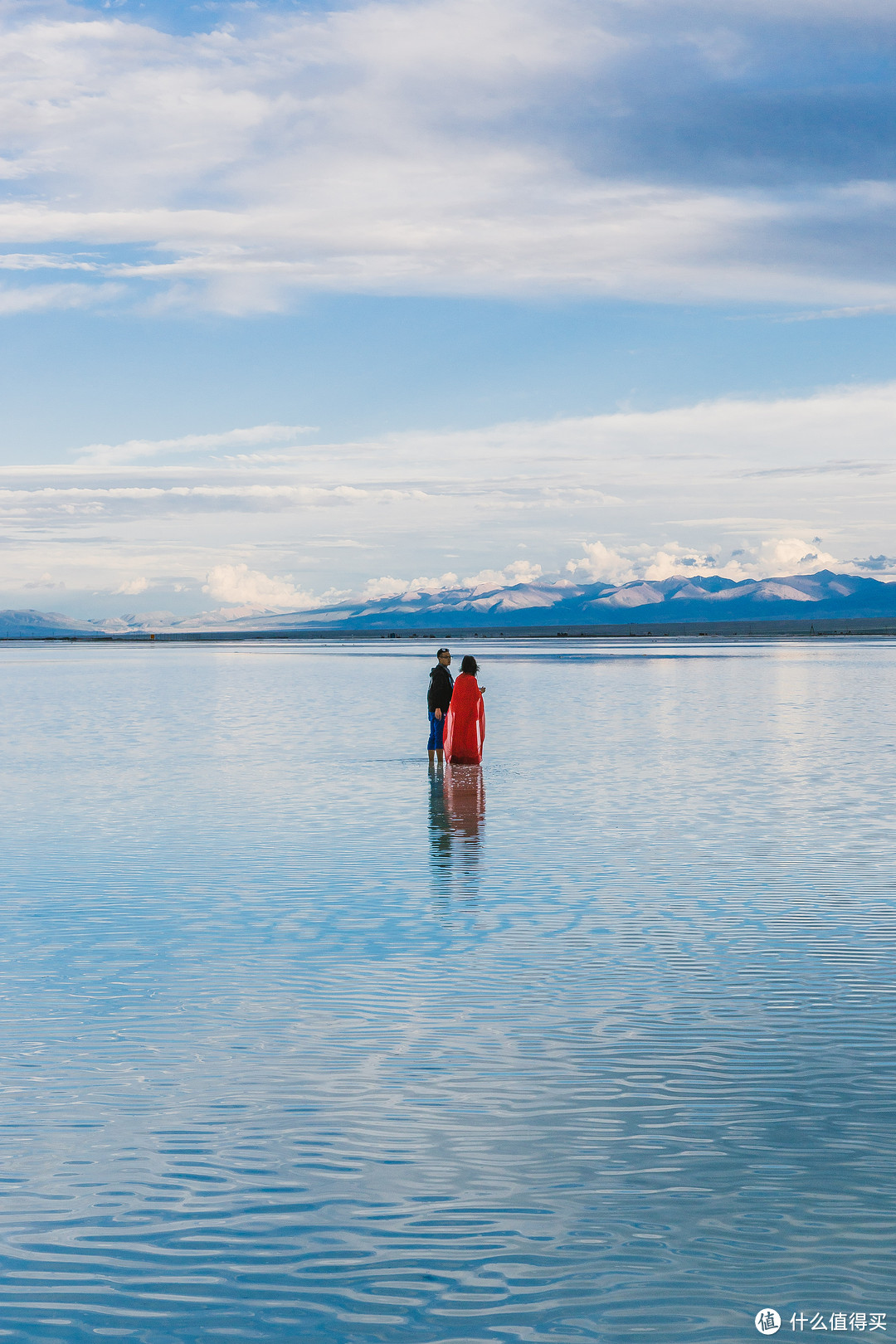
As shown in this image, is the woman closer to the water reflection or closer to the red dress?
the red dress

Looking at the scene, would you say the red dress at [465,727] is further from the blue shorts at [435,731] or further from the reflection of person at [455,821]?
the blue shorts at [435,731]

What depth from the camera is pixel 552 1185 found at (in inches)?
239

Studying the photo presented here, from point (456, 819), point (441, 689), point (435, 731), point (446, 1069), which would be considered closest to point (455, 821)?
point (456, 819)

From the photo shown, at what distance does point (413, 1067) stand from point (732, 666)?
67.3 m

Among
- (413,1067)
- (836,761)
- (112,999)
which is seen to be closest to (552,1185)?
(413,1067)

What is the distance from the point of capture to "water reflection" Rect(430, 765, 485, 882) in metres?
14.3

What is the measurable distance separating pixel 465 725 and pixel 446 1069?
15498 millimetres

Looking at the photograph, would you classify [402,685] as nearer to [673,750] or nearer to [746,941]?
[673,750]

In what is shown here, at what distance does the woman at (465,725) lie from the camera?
22.6 meters

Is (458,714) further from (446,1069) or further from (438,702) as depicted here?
(446,1069)

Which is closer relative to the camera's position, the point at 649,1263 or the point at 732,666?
the point at 649,1263

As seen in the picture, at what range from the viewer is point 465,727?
75.8 ft

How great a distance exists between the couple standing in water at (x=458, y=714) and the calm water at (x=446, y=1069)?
426 centimetres

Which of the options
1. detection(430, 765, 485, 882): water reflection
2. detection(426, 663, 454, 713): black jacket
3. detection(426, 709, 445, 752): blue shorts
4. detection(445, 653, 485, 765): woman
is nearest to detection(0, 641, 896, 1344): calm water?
detection(430, 765, 485, 882): water reflection
